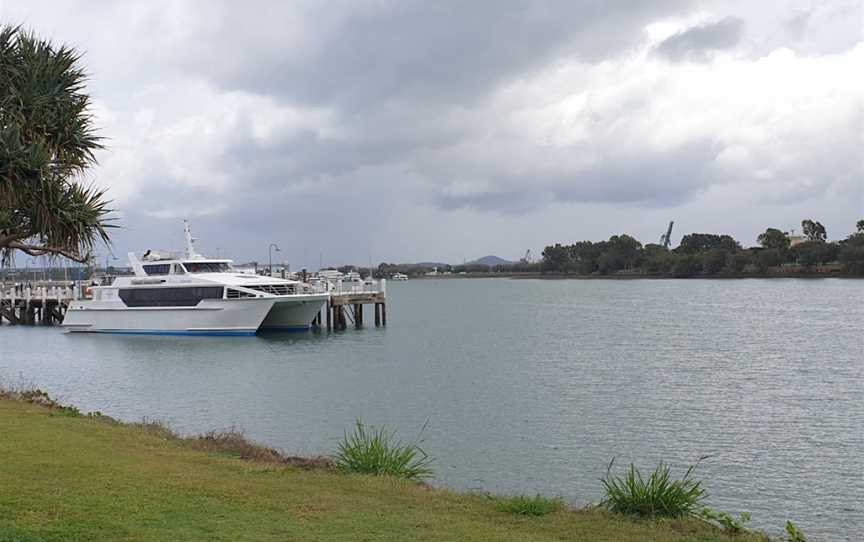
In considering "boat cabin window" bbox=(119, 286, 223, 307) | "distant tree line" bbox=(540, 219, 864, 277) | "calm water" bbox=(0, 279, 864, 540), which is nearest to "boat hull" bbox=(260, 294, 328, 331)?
"calm water" bbox=(0, 279, 864, 540)

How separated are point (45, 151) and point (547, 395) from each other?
17.9 m

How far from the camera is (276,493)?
9.79 meters

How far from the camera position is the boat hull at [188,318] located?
1978 inches

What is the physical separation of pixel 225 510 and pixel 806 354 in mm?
34173

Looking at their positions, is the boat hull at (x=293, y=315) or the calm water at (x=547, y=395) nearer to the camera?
the calm water at (x=547, y=395)

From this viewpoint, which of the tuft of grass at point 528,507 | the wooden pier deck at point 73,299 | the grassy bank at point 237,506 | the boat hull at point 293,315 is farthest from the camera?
the wooden pier deck at point 73,299

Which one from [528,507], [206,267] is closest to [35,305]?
[206,267]

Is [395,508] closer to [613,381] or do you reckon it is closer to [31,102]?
[31,102]

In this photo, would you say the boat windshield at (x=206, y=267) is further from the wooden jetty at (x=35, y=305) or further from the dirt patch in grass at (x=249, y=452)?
the dirt patch in grass at (x=249, y=452)

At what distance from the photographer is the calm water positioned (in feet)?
52.4

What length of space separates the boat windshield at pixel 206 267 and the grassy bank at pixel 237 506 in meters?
41.5

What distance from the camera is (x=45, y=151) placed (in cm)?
1245

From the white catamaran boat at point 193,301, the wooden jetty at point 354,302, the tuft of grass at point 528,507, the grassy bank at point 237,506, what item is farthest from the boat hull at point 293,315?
the tuft of grass at point 528,507

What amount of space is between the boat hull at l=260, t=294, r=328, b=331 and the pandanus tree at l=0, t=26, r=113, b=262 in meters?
39.2
